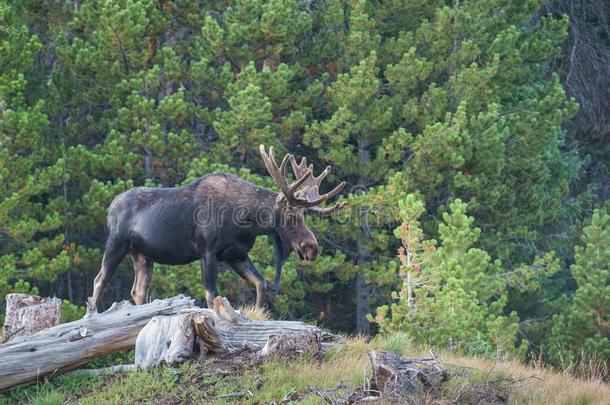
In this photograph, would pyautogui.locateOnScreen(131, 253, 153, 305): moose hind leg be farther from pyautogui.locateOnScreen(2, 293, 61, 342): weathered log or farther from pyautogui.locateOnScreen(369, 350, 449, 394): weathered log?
→ pyautogui.locateOnScreen(369, 350, 449, 394): weathered log

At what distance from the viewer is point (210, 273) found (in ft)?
41.3

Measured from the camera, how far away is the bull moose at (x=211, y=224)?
12734 millimetres

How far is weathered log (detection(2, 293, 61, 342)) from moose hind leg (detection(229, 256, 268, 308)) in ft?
8.63

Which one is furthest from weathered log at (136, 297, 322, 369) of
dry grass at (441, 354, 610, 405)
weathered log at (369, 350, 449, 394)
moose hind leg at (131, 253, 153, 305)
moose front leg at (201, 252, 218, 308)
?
moose hind leg at (131, 253, 153, 305)

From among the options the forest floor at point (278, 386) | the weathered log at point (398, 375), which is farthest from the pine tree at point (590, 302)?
the weathered log at point (398, 375)

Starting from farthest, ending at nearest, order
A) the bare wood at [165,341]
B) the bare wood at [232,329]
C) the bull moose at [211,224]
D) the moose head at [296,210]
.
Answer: the moose head at [296,210]
the bull moose at [211,224]
the bare wood at [232,329]
the bare wood at [165,341]

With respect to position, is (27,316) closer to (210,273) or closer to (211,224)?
(210,273)

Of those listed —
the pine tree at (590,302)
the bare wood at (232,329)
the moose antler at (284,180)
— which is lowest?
the pine tree at (590,302)

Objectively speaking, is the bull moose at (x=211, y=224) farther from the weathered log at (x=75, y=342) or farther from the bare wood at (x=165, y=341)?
the bare wood at (x=165, y=341)

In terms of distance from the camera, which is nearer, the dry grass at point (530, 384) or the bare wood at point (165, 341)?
the dry grass at point (530, 384)

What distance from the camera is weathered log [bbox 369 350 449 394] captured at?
29.7 feet

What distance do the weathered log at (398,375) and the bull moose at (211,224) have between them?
3.61m

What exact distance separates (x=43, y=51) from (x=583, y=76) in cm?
1435

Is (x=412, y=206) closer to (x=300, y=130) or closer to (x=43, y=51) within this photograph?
(x=300, y=130)
